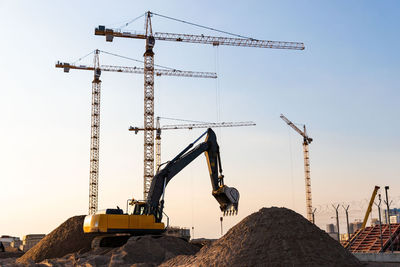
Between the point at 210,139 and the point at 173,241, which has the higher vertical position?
the point at 210,139

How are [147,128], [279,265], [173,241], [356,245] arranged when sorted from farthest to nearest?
[147,128] < [356,245] < [173,241] < [279,265]

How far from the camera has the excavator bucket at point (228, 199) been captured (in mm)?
33250

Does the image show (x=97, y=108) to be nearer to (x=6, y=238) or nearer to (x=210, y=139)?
(x=6, y=238)

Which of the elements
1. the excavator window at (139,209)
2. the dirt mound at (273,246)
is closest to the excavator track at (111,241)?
the excavator window at (139,209)

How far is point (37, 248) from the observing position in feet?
124

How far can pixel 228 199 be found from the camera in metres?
33.4

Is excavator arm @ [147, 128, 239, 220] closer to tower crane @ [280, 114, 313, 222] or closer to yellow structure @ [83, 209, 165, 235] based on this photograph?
yellow structure @ [83, 209, 165, 235]

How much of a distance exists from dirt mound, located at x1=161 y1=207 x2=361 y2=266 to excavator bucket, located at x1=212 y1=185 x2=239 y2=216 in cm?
1043

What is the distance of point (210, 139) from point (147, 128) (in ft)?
146

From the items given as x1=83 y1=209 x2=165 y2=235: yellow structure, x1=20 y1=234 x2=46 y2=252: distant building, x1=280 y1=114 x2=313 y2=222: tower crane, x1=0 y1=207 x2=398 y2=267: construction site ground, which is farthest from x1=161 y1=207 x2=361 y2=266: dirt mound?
x1=280 y1=114 x2=313 y2=222: tower crane

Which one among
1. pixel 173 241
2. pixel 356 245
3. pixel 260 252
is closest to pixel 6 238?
pixel 356 245

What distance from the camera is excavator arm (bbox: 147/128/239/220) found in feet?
106

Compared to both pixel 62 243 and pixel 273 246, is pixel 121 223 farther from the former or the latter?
pixel 273 246

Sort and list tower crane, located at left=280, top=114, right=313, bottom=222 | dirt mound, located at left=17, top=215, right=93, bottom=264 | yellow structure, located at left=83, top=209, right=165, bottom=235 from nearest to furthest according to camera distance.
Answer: yellow structure, located at left=83, top=209, right=165, bottom=235 < dirt mound, located at left=17, top=215, right=93, bottom=264 < tower crane, located at left=280, top=114, right=313, bottom=222
